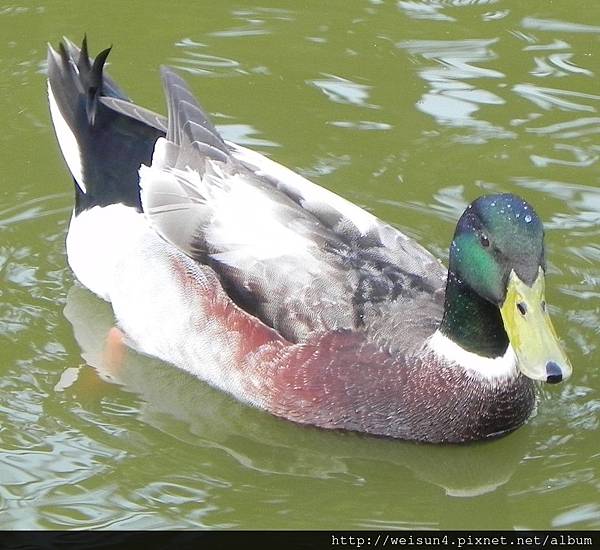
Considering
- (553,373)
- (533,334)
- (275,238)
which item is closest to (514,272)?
(533,334)

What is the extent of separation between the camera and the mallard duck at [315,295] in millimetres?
6254

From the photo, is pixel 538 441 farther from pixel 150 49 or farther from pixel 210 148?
pixel 150 49

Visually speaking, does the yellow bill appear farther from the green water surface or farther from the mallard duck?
the green water surface

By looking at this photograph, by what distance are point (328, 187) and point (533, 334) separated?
2.74 m

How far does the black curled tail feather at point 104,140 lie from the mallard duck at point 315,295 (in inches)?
1.6

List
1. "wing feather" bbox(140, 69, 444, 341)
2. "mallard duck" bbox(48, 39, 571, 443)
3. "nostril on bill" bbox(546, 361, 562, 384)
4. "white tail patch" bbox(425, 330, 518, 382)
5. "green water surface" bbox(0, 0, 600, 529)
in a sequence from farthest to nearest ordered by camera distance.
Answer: "wing feather" bbox(140, 69, 444, 341), "white tail patch" bbox(425, 330, 518, 382), "green water surface" bbox(0, 0, 600, 529), "mallard duck" bbox(48, 39, 571, 443), "nostril on bill" bbox(546, 361, 562, 384)

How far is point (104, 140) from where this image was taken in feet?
25.7

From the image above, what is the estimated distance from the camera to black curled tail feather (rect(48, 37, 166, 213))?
25.4 feet

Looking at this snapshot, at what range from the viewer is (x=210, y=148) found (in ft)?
24.3

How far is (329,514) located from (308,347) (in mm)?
802

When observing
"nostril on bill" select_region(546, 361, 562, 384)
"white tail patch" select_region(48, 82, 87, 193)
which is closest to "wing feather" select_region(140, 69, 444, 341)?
"white tail patch" select_region(48, 82, 87, 193)

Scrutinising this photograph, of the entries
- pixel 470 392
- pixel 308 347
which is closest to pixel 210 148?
pixel 308 347

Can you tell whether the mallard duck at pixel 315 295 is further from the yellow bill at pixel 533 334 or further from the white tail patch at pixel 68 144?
the white tail patch at pixel 68 144

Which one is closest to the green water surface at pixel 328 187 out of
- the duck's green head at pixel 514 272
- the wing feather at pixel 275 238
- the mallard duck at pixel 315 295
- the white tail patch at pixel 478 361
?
the mallard duck at pixel 315 295
